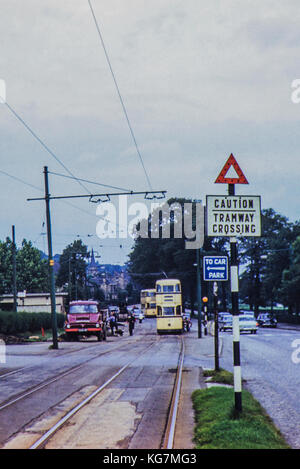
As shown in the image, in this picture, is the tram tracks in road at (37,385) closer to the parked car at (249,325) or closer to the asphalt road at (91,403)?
the asphalt road at (91,403)

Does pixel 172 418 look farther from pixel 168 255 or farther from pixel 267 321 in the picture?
pixel 168 255

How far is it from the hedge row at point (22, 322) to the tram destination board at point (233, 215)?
111 ft

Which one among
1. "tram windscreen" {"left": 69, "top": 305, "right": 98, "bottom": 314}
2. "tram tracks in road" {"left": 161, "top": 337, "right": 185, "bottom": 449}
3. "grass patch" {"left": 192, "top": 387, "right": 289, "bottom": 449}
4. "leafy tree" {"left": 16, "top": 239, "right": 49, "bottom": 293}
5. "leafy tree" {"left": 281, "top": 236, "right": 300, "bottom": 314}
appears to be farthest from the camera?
"leafy tree" {"left": 16, "top": 239, "right": 49, "bottom": 293}

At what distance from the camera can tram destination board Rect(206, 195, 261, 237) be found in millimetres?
10523

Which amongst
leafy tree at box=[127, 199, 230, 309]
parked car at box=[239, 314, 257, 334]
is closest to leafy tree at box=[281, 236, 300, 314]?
leafy tree at box=[127, 199, 230, 309]

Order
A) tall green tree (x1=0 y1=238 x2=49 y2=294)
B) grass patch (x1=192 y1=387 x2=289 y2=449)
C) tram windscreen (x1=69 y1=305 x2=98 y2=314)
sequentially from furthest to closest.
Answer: tall green tree (x1=0 y1=238 x2=49 y2=294)
tram windscreen (x1=69 y1=305 x2=98 y2=314)
grass patch (x1=192 y1=387 x2=289 y2=449)

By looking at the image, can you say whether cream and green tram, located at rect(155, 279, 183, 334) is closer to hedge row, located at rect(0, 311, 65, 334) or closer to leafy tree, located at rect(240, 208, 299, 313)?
hedge row, located at rect(0, 311, 65, 334)

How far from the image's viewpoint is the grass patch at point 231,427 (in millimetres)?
8414

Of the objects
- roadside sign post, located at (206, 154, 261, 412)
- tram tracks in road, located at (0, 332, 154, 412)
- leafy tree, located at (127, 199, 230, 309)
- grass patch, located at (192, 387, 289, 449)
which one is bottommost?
tram tracks in road, located at (0, 332, 154, 412)

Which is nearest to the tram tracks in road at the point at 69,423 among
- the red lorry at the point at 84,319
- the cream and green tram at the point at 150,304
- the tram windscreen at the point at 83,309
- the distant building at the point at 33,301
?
the red lorry at the point at 84,319

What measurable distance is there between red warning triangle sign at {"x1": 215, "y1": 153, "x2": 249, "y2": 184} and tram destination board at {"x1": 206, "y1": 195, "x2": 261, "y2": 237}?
275mm

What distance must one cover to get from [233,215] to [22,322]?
37.7m
